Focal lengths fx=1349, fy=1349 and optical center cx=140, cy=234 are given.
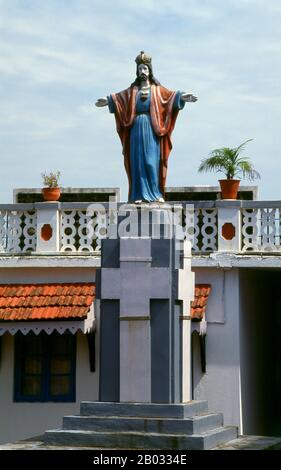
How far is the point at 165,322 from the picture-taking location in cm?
1686

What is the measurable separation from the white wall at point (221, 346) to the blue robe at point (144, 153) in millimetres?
3796

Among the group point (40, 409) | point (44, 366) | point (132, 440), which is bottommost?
point (132, 440)

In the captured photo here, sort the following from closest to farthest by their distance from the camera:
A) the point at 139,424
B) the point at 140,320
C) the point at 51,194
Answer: the point at 139,424 < the point at 140,320 < the point at 51,194

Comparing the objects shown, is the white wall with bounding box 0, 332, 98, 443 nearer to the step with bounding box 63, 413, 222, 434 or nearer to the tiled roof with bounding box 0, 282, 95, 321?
the tiled roof with bounding box 0, 282, 95, 321

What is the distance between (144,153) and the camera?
17.8 meters

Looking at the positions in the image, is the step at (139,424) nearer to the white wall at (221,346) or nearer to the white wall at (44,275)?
the white wall at (221,346)

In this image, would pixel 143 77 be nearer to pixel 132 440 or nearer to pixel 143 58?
pixel 143 58

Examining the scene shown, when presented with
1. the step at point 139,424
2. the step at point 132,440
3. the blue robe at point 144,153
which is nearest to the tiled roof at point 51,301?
the blue robe at point 144,153

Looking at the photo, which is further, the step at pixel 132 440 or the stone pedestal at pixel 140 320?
the stone pedestal at pixel 140 320

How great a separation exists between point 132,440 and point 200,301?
5041mm

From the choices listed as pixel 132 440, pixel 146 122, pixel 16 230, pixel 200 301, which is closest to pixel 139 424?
pixel 132 440

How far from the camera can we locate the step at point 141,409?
54.0ft

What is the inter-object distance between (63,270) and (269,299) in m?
4.76
